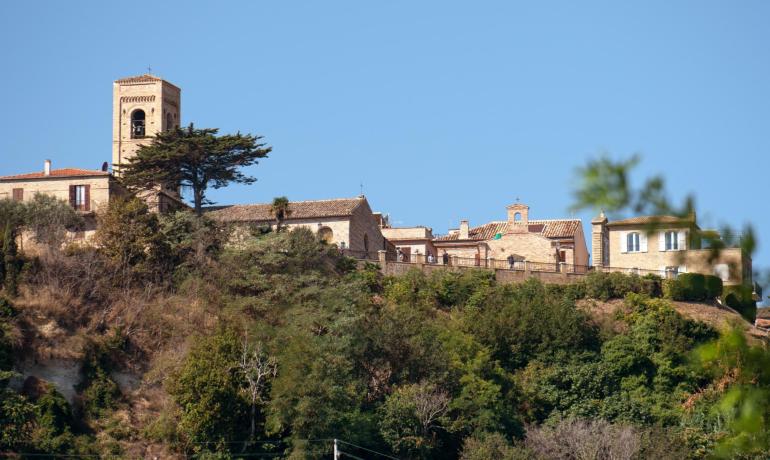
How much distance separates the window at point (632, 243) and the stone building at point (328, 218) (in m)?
10.7

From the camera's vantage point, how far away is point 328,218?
57.5 metres

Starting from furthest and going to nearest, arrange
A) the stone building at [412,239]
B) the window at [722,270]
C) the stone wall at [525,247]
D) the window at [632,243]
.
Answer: the stone building at [412,239] → the stone wall at [525,247] → the window at [632,243] → the window at [722,270]

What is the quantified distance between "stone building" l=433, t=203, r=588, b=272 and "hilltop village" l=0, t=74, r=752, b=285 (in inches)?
1.8

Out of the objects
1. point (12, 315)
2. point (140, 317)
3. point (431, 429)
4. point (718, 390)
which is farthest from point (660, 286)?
point (12, 315)

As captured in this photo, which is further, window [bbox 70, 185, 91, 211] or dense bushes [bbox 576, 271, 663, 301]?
dense bushes [bbox 576, 271, 663, 301]

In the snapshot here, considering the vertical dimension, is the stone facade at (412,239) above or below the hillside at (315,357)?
above

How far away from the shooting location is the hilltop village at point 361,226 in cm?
5400

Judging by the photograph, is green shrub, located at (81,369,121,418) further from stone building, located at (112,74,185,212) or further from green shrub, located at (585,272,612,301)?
stone building, located at (112,74,185,212)

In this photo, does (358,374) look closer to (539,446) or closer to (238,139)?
(539,446)

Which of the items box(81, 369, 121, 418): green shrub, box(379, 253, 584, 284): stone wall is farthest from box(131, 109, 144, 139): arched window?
box(81, 369, 121, 418): green shrub

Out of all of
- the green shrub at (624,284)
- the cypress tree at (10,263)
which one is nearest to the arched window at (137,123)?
the cypress tree at (10,263)

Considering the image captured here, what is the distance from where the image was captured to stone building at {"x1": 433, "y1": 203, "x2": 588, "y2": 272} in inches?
2403

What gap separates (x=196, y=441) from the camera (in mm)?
39219

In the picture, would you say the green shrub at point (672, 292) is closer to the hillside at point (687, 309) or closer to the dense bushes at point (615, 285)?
the hillside at point (687, 309)
